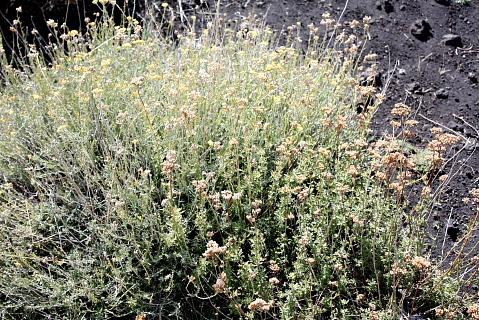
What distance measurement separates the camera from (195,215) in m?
3.13

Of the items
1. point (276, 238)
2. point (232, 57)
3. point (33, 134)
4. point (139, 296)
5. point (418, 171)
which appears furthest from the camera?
point (232, 57)

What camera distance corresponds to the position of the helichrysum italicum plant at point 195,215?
9.47ft

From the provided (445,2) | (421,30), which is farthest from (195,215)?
(445,2)

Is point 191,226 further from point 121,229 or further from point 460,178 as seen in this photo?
point 460,178

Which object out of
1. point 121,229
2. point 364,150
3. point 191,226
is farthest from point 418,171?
point 121,229

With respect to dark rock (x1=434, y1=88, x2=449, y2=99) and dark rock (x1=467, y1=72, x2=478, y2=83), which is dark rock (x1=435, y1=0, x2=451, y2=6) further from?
dark rock (x1=434, y1=88, x2=449, y2=99)

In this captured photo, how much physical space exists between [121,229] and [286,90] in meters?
1.55

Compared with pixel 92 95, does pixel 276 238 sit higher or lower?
lower

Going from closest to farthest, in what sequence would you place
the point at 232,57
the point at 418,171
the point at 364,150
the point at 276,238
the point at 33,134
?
the point at 276,238
the point at 33,134
the point at 364,150
the point at 418,171
the point at 232,57

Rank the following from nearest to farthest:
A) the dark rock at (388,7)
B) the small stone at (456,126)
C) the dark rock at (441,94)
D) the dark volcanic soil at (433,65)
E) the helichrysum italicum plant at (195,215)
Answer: the helichrysum italicum plant at (195,215) → the dark volcanic soil at (433,65) → the small stone at (456,126) → the dark rock at (441,94) → the dark rock at (388,7)

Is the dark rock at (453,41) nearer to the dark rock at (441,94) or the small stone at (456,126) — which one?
the dark rock at (441,94)

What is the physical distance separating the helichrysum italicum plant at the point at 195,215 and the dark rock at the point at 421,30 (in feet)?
6.34

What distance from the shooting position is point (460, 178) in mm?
3801

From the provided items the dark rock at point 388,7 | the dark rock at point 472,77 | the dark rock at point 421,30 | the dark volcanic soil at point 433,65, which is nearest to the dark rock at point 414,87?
the dark volcanic soil at point 433,65
